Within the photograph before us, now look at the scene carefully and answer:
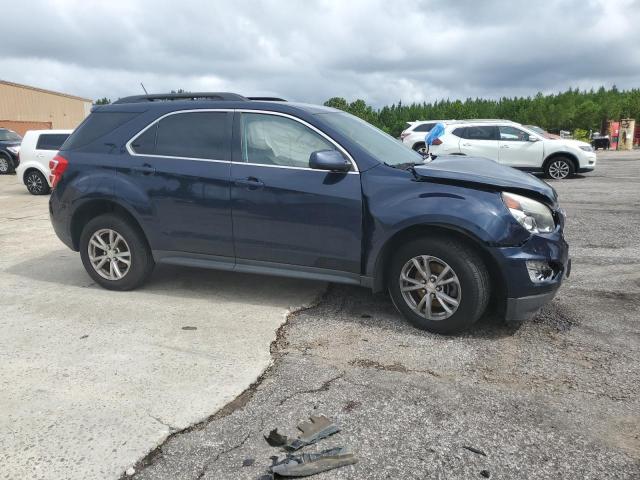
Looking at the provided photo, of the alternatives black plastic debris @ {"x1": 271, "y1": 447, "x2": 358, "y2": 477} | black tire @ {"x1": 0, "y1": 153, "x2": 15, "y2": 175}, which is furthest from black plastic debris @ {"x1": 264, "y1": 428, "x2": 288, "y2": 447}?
black tire @ {"x1": 0, "y1": 153, "x2": 15, "y2": 175}

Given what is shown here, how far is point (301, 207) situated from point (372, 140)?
0.95 m

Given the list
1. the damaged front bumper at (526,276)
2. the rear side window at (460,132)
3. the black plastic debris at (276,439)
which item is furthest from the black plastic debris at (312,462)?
the rear side window at (460,132)

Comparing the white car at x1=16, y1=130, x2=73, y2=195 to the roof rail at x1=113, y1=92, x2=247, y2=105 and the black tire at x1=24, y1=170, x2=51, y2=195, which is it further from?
the roof rail at x1=113, y1=92, x2=247, y2=105

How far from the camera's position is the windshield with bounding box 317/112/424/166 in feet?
14.9

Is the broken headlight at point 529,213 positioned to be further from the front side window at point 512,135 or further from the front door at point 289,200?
the front side window at point 512,135

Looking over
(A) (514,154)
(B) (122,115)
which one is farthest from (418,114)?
(B) (122,115)

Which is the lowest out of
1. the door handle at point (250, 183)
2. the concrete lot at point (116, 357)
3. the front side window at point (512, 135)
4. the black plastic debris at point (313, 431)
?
the black plastic debris at point (313, 431)

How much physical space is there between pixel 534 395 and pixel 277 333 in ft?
6.15

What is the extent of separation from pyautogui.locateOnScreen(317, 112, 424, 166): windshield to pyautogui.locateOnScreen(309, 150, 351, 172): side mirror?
29cm

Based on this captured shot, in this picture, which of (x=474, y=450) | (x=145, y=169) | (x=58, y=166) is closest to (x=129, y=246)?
(x=145, y=169)

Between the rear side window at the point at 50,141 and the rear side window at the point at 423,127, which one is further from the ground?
the rear side window at the point at 423,127

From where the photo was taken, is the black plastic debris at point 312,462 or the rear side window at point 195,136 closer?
the black plastic debris at point 312,462

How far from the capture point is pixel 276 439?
2.80 m

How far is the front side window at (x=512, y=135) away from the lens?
15.4m
